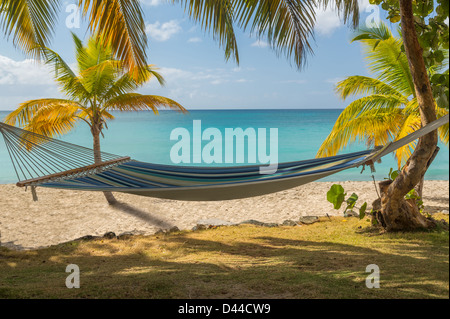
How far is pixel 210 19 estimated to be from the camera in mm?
3035

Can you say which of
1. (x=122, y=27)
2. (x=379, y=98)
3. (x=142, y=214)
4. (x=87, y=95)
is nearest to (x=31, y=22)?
(x=122, y=27)

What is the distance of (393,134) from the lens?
13.3 feet

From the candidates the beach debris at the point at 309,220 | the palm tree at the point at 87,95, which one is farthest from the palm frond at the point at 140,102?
the beach debris at the point at 309,220

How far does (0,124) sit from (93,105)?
2.65 meters

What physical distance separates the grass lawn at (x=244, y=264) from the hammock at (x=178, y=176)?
458 mm

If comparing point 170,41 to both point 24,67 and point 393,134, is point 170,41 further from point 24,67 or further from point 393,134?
point 393,134

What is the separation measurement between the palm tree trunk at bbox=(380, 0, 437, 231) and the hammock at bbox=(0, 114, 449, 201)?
561 mm

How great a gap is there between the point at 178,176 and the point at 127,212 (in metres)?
3.14

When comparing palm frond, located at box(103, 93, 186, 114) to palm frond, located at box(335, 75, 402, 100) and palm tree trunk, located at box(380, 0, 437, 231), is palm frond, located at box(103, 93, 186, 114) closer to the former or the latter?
palm frond, located at box(335, 75, 402, 100)

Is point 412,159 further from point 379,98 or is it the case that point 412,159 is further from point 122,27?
point 122,27

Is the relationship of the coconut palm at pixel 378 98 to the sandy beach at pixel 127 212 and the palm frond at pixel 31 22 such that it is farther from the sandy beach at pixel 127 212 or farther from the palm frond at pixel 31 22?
the palm frond at pixel 31 22

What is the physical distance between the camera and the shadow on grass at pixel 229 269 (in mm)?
1868

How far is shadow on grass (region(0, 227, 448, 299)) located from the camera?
6.13ft
